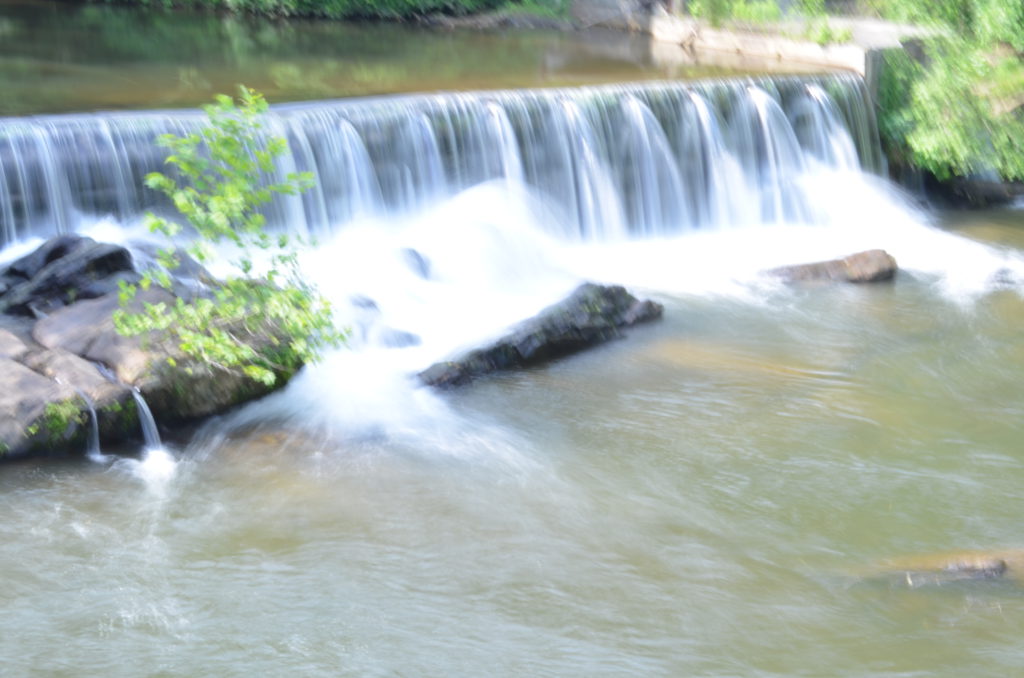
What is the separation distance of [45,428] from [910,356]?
5794mm

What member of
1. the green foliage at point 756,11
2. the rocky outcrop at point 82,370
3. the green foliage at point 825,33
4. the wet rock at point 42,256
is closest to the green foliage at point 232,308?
the rocky outcrop at point 82,370

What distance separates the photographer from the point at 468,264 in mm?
10336

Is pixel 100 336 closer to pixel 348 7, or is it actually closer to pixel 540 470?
pixel 540 470

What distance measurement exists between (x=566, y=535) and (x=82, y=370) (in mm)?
2982

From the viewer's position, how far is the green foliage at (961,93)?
13.2 meters

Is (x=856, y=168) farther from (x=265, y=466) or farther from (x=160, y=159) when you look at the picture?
(x=265, y=466)

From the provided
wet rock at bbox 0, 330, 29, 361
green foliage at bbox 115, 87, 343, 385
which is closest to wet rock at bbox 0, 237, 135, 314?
green foliage at bbox 115, 87, 343, 385

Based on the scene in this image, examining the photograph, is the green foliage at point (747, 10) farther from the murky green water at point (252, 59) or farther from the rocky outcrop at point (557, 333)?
the rocky outcrop at point (557, 333)

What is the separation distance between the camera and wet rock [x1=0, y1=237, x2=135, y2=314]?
814 cm

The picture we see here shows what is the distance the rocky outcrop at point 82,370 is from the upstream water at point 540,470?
0.22 metres

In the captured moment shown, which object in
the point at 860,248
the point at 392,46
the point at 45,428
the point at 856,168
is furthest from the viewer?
the point at 392,46

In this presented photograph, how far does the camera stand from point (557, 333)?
347 inches

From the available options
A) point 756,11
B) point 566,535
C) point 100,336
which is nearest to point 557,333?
point 566,535

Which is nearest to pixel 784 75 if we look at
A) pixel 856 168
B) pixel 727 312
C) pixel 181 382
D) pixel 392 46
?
pixel 856 168
